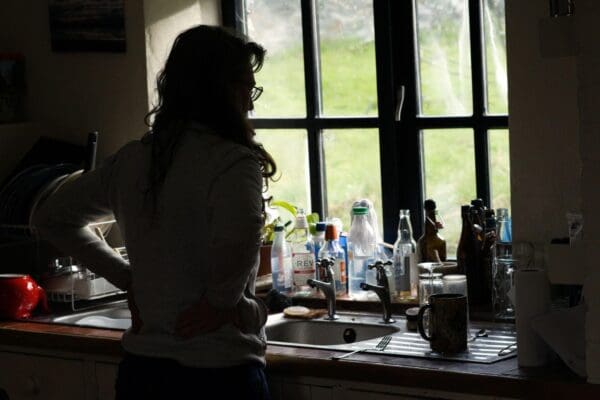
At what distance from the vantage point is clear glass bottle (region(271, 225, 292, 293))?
3449 millimetres

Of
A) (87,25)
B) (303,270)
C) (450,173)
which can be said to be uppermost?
(87,25)

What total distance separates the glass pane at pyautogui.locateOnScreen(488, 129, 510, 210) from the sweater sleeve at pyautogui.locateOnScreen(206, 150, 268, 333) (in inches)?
42.5

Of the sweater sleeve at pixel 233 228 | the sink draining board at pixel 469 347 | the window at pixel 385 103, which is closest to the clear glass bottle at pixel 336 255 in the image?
the window at pixel 385 103

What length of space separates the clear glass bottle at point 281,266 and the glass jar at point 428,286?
0.58 meters

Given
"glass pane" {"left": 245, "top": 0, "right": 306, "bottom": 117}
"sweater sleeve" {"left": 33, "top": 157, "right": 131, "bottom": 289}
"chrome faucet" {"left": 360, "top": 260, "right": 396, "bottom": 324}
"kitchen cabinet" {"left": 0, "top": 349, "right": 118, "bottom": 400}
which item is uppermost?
"glass pane" {"left": 245, "top": 0, "right": 306, "bottom": 117}

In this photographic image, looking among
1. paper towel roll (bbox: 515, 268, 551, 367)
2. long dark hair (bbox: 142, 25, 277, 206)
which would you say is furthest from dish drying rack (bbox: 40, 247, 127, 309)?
paper towel roll (bbox: 515, 268, 551, 367)

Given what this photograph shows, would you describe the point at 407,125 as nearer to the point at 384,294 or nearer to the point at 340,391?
the point at 384,294

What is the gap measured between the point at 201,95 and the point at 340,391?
737 millimetres

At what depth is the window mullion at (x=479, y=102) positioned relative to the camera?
3.32m

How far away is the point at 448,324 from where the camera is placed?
2.67m

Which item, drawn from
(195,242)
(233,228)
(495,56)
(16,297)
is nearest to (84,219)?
(195,242)

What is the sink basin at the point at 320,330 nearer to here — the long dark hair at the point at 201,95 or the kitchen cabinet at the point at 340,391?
the kitchen cabinet at the point at 340,391

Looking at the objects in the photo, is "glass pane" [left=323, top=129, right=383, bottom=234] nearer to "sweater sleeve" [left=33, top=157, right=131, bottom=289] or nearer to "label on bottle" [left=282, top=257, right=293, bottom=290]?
"label on bottle" [left=282, top=257, right=293, bottom=290]

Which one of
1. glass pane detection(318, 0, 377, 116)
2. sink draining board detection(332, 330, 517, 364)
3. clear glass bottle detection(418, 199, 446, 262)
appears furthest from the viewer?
glass pane detection(318, 0, 377, 116)
